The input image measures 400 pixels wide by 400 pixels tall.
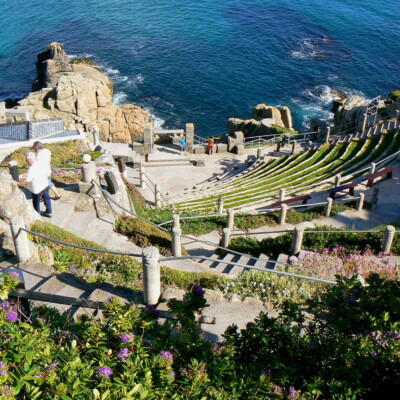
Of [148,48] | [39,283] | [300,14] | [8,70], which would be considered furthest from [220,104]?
[39,283]

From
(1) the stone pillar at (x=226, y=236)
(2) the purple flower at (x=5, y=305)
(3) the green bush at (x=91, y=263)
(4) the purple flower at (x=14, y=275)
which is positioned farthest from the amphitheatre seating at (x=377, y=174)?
(2) the purple flower at (x=5, y=305)

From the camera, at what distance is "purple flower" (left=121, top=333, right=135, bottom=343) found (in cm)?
590

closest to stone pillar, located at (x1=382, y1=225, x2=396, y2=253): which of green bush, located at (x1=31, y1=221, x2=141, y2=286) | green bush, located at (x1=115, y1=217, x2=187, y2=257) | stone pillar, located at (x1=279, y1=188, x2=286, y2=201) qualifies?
stone pillar, located at (x1=279, y1=188, x2=286, y2=201)

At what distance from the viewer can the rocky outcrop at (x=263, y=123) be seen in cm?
3988

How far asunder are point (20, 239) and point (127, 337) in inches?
197

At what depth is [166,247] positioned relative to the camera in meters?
14.1

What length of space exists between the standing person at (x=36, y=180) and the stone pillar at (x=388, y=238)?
10.4 m

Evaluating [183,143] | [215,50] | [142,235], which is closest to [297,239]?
[142,235]

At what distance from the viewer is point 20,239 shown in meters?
9.77

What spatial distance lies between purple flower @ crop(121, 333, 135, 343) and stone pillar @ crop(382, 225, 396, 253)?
33.8ft

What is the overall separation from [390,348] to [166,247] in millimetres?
8834

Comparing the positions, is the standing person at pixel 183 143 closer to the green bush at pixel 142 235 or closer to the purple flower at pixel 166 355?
the green bush at pixel 142 235

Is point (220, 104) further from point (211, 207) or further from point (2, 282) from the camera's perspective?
point (2, 282)

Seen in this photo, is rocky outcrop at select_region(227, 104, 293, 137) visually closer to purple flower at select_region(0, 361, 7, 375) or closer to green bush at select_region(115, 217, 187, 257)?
green bush at select_region(115, 217, 187, 257)
